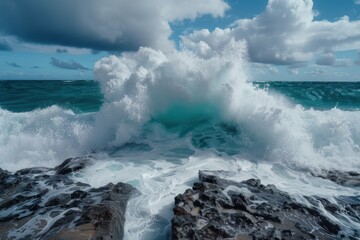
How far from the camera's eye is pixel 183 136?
10.8 meters

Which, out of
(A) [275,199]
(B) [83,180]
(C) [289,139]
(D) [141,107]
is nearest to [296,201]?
(A) [275,199]

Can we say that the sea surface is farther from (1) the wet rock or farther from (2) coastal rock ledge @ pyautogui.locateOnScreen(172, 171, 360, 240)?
(2) coastal rock ledge @ pyautogui.locateOnScreen(172, 171, 360, 240)

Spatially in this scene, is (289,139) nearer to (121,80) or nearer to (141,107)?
(141,107)

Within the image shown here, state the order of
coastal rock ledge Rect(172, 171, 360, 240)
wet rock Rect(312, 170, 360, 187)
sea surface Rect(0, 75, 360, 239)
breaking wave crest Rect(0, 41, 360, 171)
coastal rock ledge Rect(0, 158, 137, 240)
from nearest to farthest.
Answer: coastal rock ledge Rect(0, 158, 137, 240) → coastal rock ledge Rect(172, 171, 360, 240) → wet rock Rect(312, 170, 360, 187) → sea surface Rect(0, 75, 360, 239) → breaking wave crest Rect(0, 41, 360, 171)

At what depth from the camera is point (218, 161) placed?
8523 mm

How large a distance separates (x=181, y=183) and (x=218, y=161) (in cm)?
212

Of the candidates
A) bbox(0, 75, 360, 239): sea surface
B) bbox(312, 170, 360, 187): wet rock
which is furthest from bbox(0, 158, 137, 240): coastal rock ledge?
bbox(312, 170, 360, 187): wet rock

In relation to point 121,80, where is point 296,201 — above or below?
below

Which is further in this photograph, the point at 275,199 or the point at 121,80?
the point at 121,80

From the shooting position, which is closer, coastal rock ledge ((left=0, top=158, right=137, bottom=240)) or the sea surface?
coastal rock ledge ((left=0, top=158, right=137, bottom=240))

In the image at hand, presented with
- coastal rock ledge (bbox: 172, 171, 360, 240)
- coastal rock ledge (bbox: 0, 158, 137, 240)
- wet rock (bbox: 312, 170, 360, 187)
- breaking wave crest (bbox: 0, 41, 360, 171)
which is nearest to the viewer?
coastal rock ledge (bbox: 0, 158, 137, 240)

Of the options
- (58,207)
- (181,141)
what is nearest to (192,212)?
(58,207)

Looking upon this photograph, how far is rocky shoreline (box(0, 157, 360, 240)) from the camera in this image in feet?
13.9

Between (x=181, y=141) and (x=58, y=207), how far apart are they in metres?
5.71
